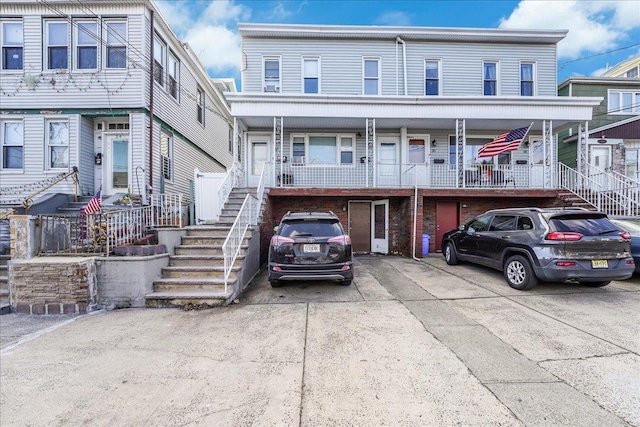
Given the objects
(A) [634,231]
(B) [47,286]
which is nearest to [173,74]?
(B) [47,286]

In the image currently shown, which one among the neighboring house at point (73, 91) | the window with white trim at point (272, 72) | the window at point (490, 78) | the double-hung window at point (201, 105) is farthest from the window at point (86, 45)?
the window at point (490, 78)

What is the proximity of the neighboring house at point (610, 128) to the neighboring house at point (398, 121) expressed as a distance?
2.90m

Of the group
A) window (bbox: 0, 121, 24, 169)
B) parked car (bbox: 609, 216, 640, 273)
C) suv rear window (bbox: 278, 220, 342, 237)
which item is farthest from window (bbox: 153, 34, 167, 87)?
parked car (bbox: 609, 216, 640, 273)

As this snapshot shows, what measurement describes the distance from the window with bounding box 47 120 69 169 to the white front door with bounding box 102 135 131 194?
3.68 feet

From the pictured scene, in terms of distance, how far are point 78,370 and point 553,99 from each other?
578 inches

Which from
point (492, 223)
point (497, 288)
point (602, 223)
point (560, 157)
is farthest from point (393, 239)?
point (560, 157)

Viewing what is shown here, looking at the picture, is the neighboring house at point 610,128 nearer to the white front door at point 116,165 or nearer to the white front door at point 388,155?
the white front door at point 388,155

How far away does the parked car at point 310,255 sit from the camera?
555 centimetres

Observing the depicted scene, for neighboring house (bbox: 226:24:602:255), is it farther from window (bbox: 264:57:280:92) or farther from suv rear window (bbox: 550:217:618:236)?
suv rear window (bbox: 550:217:618:236)

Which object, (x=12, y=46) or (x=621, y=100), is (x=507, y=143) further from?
(x=12, y=46)

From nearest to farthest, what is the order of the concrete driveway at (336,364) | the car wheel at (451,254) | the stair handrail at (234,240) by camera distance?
the concrete driveway at (336,364) < the stair handrail at (234,240) < the car wheel at (451,254)

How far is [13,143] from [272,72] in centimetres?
949

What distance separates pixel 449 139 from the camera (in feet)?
41.2

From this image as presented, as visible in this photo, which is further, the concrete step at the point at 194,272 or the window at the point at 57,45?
the window at the point at 57,45
